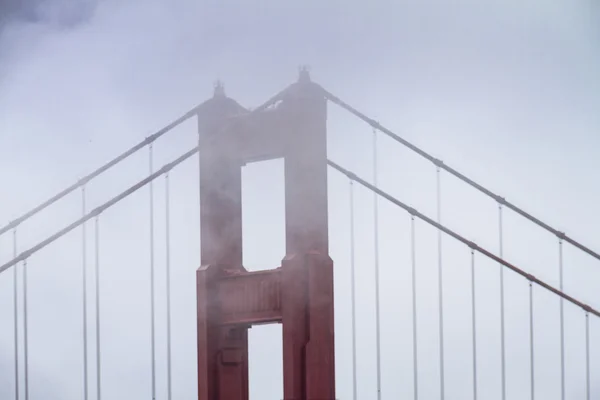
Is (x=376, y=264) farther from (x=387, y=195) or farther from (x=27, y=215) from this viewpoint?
(x=27, y=215)

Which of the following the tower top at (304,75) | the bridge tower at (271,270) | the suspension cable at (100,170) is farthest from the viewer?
the suspension cable at (100,170)

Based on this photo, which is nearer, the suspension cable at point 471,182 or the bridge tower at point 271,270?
the bridge tower at point 271,270

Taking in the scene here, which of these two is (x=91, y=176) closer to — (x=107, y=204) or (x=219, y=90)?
(x=107, y=204)

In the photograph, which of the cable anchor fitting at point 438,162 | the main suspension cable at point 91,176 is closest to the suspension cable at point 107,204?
the main suspension cable at point 91,176

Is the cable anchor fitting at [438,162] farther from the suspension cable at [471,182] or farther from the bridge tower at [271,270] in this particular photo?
the bridge tower at [271,270]

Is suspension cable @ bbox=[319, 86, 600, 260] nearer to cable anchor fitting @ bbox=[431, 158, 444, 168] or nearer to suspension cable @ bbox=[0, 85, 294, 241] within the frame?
cable anchor fitting @ bbox=[431, 158, 444, 168]

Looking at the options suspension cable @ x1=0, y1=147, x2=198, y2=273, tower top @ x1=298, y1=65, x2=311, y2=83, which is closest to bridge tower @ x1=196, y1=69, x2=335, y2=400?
tower top @ x1=298, y1=65, x2=311, y2=83

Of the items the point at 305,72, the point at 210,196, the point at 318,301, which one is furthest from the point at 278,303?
the point at 305,72

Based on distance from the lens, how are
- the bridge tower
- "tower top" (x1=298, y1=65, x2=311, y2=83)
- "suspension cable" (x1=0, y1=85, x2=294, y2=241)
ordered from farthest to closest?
"suspension cable" (x1=0, y1=85, x2=294, y2=241)
"tower top" (x1=298, y1=65, x2=311, y2=83)
the bridge tower

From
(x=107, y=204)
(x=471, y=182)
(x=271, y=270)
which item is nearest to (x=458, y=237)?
(x=471, y=182)
